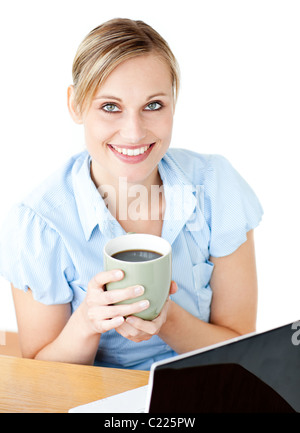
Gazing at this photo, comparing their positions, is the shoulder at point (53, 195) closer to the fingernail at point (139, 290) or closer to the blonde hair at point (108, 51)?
the blonde hair at point (108, 51)

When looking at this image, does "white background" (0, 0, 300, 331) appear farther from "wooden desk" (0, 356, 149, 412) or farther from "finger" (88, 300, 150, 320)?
"finger" (88, 300, 150, 320)

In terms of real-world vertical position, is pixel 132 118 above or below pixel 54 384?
above

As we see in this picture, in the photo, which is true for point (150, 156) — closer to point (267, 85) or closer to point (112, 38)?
point (112, 38)

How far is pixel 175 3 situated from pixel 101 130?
1.32m

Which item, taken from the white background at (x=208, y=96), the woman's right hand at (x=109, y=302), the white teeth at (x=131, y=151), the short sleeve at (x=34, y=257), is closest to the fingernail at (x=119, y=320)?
the woman's right hand at (x=109, y=302)

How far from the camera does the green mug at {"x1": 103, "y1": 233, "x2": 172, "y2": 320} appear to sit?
2.87 ft

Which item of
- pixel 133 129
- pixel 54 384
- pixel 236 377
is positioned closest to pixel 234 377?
pixel 236 377

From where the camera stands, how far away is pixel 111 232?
132 cm

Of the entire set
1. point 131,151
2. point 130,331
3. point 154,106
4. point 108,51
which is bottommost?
point 130,331

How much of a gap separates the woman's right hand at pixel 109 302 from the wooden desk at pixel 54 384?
0.37 ft

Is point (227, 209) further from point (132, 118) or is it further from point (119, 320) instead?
point (119, 320)

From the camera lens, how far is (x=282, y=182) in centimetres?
261

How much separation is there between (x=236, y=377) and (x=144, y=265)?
29 cm

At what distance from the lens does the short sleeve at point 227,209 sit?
1.40m
